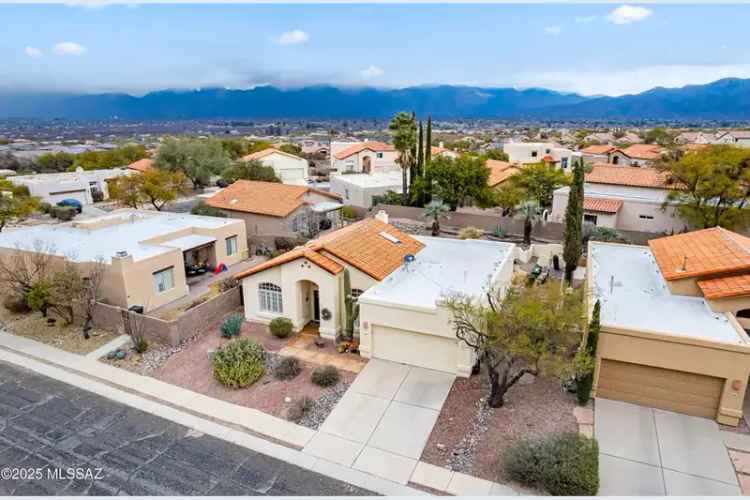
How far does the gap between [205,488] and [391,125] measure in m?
38.5

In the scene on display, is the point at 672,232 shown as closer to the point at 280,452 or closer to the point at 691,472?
the point at 691,472

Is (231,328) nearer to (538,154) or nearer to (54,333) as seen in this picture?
(54,333)

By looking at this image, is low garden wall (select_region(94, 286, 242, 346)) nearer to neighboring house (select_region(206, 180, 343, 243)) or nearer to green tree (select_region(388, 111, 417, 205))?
neighboring house (select_region(206, 180, 343, 243))

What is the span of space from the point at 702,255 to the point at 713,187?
1454cm

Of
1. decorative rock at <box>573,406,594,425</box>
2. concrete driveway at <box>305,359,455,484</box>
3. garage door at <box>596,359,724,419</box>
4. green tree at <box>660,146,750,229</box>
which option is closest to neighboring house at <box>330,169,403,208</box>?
green tree at <box>660,146,750,229</box>

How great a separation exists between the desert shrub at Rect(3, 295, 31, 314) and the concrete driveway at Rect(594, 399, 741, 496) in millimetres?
27262

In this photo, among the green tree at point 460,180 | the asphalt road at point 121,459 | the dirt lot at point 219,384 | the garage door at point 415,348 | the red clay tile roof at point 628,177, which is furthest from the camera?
the green tree at point 460,180

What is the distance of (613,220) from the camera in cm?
3703

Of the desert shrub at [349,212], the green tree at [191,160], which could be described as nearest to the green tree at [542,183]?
the desert shrub at [349,212]

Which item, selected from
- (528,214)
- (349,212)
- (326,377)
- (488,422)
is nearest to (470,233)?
(528,214)

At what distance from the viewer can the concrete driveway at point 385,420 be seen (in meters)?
13.9

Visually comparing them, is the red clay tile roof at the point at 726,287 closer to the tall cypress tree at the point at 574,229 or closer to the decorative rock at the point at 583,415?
the decorative rock at the point at 583,415

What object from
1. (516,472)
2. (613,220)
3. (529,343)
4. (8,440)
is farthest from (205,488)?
(613,220)

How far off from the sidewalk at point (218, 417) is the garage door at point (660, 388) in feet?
20.7
